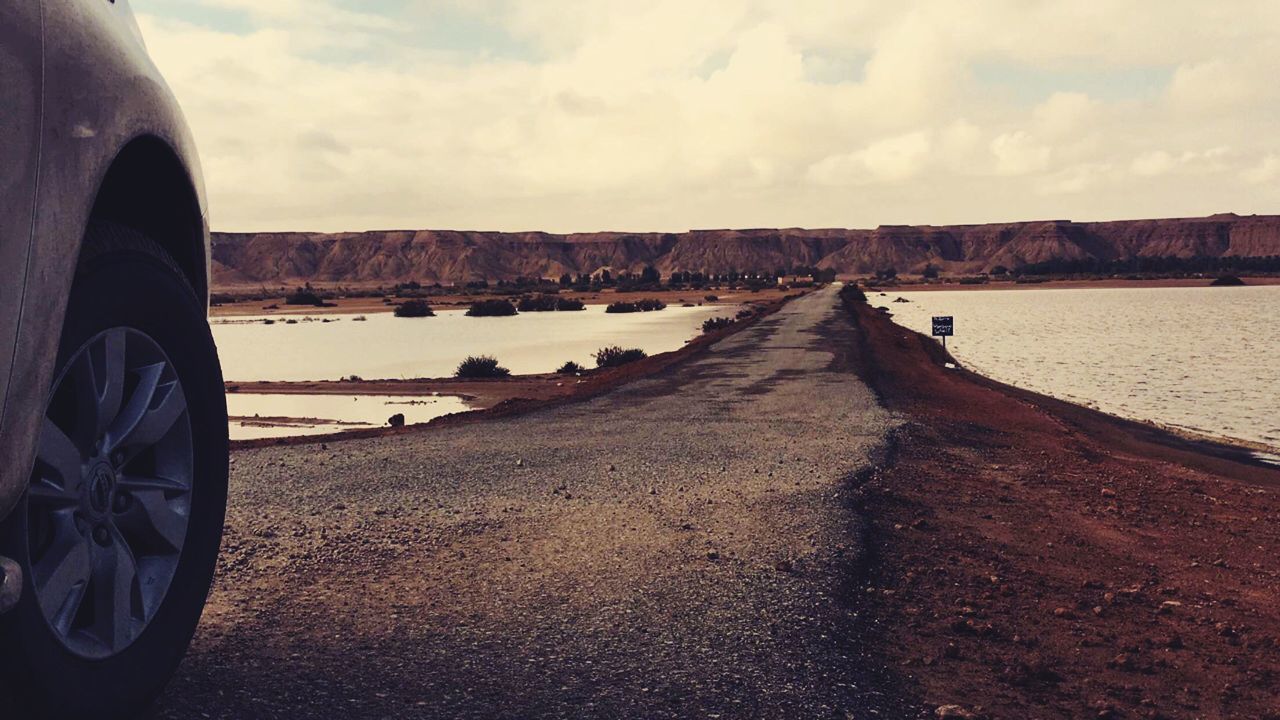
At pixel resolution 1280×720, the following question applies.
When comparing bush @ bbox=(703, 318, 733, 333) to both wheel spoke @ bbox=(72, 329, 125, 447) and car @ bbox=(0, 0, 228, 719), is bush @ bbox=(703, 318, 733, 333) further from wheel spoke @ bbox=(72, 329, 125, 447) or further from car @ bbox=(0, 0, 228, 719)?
wheel spoke @ bbox=(72, 329, 125, 447)

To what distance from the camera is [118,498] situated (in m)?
2.94

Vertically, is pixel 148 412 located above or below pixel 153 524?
above

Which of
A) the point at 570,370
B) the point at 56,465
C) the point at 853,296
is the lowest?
the point at 853,296

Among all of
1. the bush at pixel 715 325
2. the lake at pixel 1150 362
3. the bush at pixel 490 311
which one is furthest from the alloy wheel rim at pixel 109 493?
the bush at pixel 490 311

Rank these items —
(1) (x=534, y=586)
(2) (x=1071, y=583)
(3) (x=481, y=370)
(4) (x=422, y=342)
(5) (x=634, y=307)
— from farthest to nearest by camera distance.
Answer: (5) (x=634, y=307), (4) (x=422, y=342), (3) (x=481, y=370), (2) (x=1071, y=583), (1) (x=534, y=586)

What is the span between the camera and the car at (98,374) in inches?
89.8

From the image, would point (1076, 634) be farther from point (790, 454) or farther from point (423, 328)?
point (423, 328)

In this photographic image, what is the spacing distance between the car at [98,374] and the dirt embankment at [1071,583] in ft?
10.2

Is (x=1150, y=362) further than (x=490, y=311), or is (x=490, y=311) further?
(x=490, y=311)

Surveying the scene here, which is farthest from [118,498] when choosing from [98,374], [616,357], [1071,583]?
[616,357]

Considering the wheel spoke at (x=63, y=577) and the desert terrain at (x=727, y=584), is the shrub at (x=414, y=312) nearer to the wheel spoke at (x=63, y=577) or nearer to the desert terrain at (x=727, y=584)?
the desert terrain at (x=727, y=584)

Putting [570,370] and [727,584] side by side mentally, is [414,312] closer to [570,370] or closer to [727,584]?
[570,370]

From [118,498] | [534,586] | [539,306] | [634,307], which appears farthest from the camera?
[539,306]

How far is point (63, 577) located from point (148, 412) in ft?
1.80
